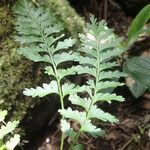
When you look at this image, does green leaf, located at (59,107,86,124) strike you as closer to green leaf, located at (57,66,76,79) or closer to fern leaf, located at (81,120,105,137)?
fern leaf, located at (81,120,105,137)

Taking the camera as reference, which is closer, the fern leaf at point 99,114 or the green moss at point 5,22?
the fern leaf at point 99,114

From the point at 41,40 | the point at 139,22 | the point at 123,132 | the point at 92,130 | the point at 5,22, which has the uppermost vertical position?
the point at 5,22

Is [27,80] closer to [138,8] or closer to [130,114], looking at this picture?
[130,114]

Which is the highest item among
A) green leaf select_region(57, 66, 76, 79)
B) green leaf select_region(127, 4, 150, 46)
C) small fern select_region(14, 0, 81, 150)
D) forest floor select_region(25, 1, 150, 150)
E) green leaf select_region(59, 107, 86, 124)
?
small fern select_region(14, 0, 81, 150)

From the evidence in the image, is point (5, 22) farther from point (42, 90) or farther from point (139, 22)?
point (139, 22)

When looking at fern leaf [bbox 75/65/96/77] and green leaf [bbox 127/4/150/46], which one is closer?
fern leaf [bbox 75/65/96/77]

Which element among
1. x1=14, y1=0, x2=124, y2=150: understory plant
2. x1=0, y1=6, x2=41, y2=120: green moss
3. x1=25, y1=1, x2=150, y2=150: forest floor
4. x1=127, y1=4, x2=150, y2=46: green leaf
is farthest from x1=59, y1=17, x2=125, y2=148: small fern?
x1=25, y1=1, x2=150, y2=150: forest floor

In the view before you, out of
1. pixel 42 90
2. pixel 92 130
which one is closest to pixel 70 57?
pixel 42 90

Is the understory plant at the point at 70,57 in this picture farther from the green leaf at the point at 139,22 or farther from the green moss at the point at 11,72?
the green leaf at the point at 139,22

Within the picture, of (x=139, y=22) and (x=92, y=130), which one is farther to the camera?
(x=139, y=22)

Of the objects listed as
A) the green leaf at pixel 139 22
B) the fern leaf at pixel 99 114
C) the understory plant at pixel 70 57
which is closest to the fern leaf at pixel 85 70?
the understory plant at pixel 70 57

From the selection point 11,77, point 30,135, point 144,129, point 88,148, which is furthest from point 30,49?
point 144,129
